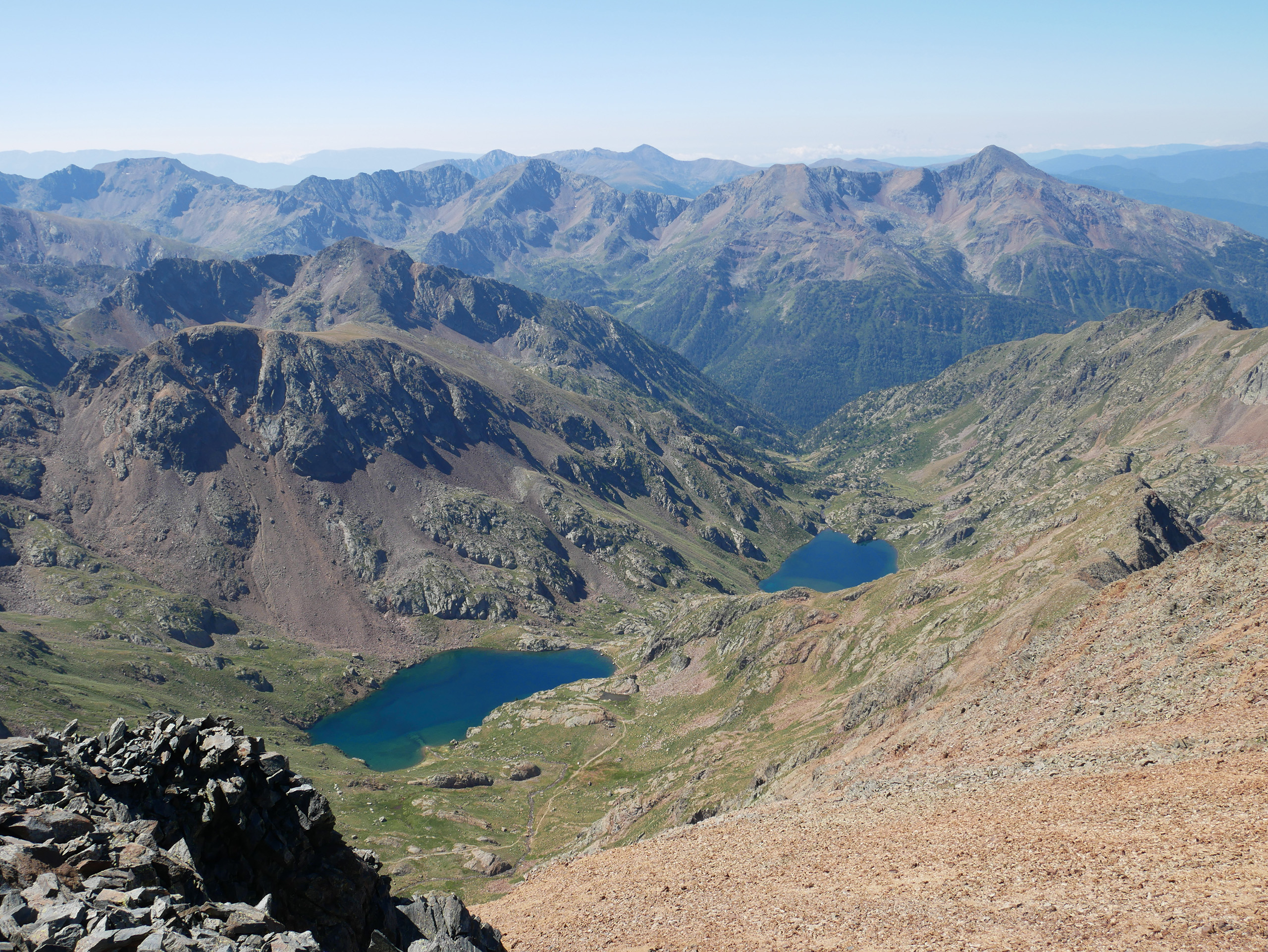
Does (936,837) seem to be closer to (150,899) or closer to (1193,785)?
(1193,785)

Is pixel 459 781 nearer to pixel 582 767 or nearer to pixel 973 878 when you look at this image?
pixel 582 767

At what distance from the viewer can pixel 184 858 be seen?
3219cm

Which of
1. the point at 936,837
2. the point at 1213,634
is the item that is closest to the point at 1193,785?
the point at 936,837

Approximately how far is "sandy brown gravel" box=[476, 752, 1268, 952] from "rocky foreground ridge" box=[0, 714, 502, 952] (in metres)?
11.8

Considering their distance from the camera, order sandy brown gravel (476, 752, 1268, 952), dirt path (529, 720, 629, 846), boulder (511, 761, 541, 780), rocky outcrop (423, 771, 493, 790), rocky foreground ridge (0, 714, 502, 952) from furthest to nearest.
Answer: boulder (511, 761, 541, 780), rocky outcrop (423, 771, 493, 790), dirt path (529, 720, 629, 846), sandy brown gravel (476, 752, 1268, 952), rocky foreground ridge (0, 714, 502, 952)

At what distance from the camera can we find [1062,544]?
443 feet

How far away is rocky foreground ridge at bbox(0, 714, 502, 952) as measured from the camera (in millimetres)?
22656

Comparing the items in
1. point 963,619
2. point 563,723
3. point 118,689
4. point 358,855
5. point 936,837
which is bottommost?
point 563,723

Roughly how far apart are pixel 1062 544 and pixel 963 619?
28272mm

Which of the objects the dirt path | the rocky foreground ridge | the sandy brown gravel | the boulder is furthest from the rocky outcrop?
the rocky foreground ridge

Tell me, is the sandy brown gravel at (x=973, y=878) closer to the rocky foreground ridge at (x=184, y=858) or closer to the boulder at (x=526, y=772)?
the rocky foreground ridge at (x=184, y=858)

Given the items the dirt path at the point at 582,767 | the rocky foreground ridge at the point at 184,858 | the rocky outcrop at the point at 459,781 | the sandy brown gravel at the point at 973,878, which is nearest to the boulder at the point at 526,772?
the rocky outcrop at the point at 459,781

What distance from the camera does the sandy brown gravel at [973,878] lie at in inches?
1293

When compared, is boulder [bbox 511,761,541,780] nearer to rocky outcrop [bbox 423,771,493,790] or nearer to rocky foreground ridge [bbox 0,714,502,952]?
rocky outcrop [bbox 423,771,493,790]
